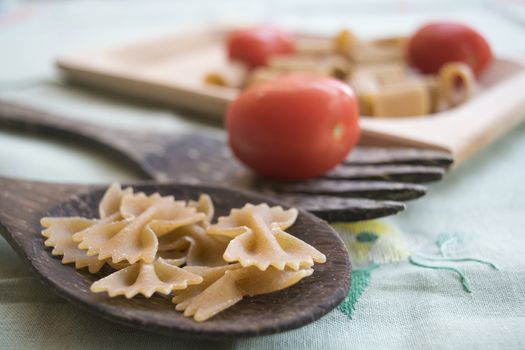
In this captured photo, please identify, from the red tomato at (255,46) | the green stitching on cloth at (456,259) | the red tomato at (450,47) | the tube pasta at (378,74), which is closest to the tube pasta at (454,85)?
the tube pasta at (378,74)

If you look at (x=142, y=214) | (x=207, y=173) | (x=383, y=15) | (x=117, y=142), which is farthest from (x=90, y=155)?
(x=383, y=15)

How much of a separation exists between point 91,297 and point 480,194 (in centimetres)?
58

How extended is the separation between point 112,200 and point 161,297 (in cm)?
21

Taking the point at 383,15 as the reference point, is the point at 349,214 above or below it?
above

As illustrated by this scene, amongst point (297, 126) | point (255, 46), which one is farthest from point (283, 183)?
point (255, 46)

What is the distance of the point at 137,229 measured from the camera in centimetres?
70

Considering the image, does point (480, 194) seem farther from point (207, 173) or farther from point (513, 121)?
point (207, 173)

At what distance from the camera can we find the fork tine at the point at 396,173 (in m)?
0.86

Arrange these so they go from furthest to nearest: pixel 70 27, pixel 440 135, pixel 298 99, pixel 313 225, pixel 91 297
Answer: pixel 70 27 → pixel 440 135 → pixel 298 99 → pixel 313 225 → pixel 91 297

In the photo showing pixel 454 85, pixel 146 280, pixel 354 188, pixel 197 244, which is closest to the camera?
pixel 146 280

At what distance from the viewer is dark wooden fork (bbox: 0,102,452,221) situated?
806 mm

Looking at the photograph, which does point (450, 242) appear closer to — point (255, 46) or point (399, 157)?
point (399, 157)

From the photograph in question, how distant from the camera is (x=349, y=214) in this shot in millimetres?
783

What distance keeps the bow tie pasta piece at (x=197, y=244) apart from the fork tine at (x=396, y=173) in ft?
0.85
